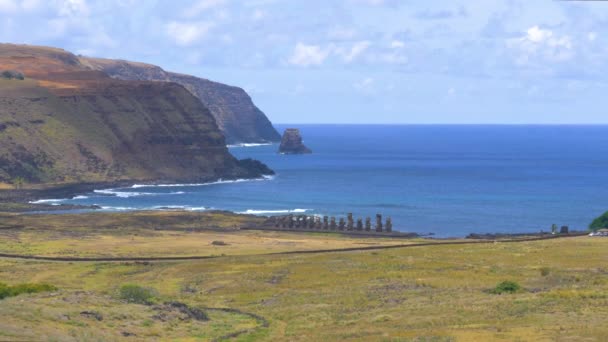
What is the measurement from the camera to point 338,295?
60094 millimetres

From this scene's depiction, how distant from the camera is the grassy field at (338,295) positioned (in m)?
44.4

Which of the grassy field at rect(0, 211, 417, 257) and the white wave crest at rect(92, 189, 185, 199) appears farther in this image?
the white wave crest at rect(92, 189, 185, 199)

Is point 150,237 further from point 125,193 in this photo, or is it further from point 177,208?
point 125,193

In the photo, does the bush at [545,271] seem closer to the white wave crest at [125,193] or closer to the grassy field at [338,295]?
the grassy field at [338,295]

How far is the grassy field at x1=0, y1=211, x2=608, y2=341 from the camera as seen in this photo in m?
44.4

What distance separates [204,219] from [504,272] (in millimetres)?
72178

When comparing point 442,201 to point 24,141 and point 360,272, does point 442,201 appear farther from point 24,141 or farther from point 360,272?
point 360,272

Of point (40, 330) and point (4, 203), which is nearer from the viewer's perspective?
point (40, 330)

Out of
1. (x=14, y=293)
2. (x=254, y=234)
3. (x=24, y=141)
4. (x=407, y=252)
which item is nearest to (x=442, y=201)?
(x=254, y=234)

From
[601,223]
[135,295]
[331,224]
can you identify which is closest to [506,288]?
[135,295]

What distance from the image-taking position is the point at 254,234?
117 meters

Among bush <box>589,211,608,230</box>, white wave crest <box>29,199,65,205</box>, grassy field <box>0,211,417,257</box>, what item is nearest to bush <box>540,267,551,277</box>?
grassy field <box>0,211,417,257</box>

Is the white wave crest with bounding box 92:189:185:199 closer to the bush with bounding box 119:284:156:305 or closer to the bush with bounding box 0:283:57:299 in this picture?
the bush with bounding box 119:284:156:305

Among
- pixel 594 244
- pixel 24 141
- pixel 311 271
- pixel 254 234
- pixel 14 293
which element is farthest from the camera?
pixel 24 141
